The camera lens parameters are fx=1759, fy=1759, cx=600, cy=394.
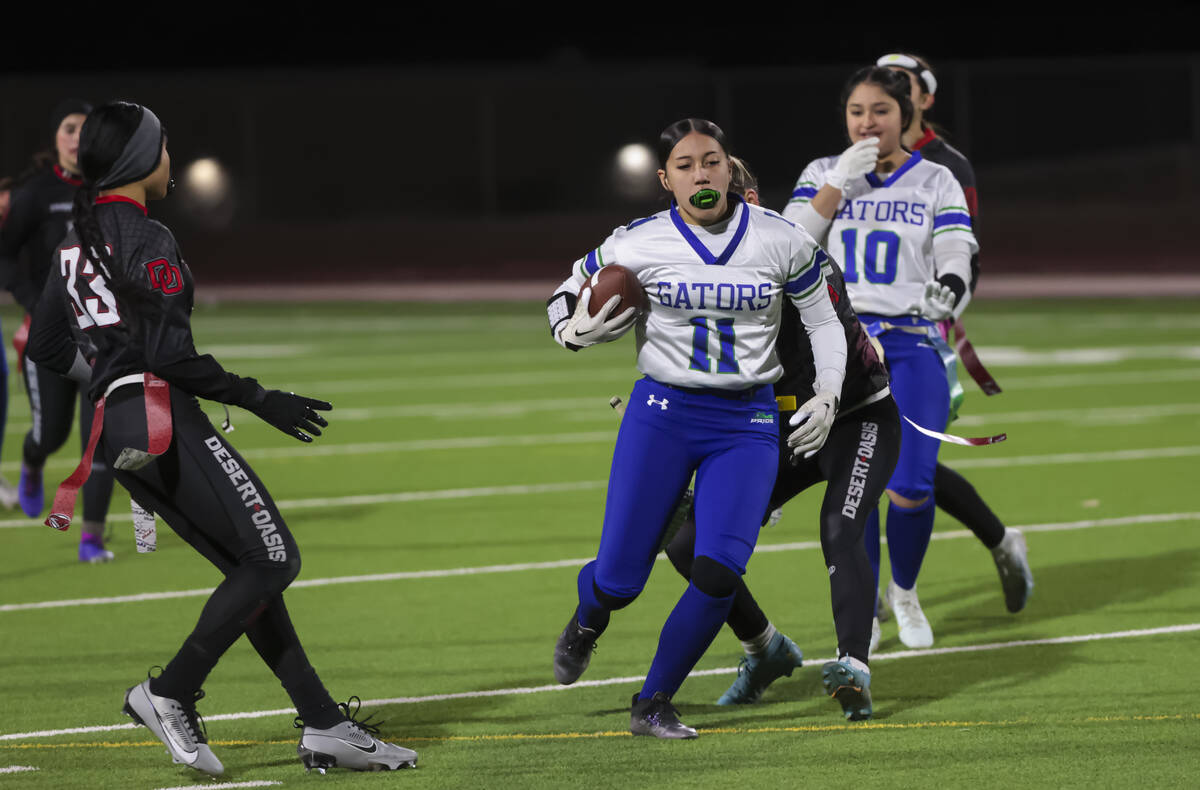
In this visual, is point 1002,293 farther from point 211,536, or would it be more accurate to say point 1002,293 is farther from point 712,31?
point 211,536

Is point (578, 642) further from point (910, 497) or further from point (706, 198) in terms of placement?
point (910, 497)

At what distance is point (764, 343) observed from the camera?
211 inches

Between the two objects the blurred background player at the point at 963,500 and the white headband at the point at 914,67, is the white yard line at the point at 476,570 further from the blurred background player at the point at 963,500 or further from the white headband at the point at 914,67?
the white headband at the point at 914,67

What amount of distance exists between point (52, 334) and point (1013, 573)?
12.9 feet

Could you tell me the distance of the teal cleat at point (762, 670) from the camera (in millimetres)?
5801

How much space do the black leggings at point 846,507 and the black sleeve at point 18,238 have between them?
4.46 metres

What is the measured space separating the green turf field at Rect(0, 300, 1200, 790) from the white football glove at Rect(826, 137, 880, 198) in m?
1.77

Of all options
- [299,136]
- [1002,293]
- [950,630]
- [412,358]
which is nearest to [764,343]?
[950,630]

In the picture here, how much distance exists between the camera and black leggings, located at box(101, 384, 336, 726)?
4.87 metres

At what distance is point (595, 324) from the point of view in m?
5.21

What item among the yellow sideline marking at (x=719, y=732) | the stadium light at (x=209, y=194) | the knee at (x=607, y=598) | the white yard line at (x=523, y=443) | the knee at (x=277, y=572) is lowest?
the stadium light at (x=209, y=194)

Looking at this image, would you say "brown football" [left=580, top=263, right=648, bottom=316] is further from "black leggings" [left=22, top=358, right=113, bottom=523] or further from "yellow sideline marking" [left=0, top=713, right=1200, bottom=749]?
"black leggings" [left=22, top=358, right=113, bottom=523]

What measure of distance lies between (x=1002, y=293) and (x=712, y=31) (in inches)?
729

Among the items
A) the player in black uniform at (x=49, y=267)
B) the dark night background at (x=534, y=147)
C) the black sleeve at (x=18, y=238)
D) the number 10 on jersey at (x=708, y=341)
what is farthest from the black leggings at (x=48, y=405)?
the dark night background at (x=534, y=147)
